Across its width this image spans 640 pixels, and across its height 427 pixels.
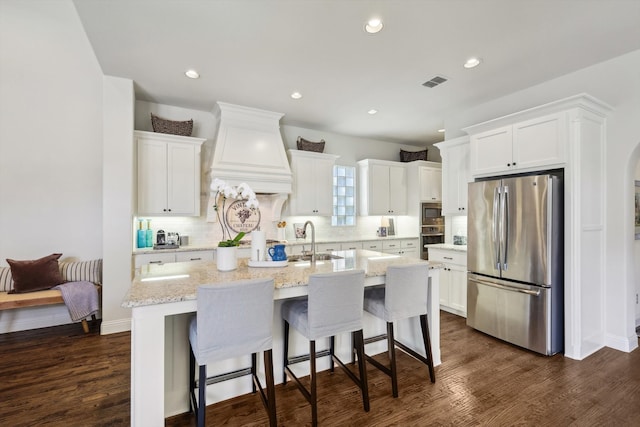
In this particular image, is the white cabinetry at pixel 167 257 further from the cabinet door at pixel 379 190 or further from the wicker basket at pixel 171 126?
the cabinet door at pixel 379 190

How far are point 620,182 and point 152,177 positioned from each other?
5.44 metres

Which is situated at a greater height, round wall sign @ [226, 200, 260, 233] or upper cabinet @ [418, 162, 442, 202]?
upper cabinet @ [418, 162, 442, 202]

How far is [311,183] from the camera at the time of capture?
514 centimetres

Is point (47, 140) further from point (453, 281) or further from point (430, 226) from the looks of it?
point (430, 226)

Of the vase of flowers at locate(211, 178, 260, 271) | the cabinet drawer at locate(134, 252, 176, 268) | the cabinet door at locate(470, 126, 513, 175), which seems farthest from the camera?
the cabinet drawer at locate(134, 252, 176, 268)

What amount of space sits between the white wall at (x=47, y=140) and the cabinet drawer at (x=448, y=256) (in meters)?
4.74

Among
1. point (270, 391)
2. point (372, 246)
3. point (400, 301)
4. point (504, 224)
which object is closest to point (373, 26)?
point (400, 301)

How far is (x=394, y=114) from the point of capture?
4652 millimetres

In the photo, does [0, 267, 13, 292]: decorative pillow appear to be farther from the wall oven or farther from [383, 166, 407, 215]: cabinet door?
the wall oven

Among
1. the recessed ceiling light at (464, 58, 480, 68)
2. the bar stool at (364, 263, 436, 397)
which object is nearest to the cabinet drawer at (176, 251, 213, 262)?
the bar stool at (364, 263, 436, 397)

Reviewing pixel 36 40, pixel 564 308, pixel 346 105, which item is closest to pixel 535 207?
pixel 564 308

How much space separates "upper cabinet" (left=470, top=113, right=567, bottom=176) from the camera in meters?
2.96

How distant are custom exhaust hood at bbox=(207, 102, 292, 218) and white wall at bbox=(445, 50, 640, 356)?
153 inches

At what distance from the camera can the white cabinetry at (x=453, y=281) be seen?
157 inches
